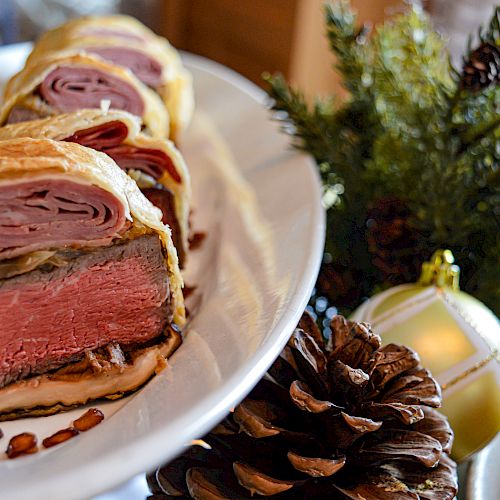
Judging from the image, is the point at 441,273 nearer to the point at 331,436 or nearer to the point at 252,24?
the point at 331,436

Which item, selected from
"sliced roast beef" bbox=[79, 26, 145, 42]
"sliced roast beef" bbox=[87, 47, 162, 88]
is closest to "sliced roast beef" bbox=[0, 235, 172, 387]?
"sliced roast beef" bbox=[87, 47, 162, 88]

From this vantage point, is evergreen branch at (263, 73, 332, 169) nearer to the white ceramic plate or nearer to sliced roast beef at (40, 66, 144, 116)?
the white ceramic plate

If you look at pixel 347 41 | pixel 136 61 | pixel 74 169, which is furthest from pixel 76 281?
pixel 136 61

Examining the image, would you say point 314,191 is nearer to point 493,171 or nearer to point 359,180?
point 359,180

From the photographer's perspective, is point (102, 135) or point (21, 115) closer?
point (102, 135)

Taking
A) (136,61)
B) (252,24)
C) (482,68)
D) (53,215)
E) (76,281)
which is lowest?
(252,24)

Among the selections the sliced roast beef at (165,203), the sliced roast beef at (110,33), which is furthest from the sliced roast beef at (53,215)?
the sliced roast beef at (110,33)
